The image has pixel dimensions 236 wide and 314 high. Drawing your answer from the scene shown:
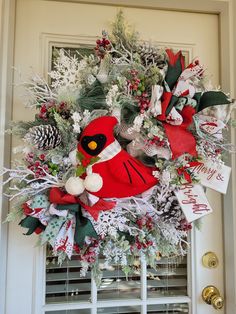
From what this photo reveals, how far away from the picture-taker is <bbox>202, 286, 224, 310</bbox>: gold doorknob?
1.10 meters

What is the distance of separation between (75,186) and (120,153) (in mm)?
162

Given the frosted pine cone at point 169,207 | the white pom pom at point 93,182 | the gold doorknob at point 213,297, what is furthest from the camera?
the gold doorknob at point 213,297

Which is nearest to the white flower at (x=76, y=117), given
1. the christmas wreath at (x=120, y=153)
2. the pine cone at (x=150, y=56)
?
the christmas wreath at (x=120, y=153)

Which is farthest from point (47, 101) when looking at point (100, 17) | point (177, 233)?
point (177, 233)

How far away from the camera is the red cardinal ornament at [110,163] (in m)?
0.80

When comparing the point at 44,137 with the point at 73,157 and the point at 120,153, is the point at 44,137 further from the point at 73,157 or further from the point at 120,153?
the point at 120,153

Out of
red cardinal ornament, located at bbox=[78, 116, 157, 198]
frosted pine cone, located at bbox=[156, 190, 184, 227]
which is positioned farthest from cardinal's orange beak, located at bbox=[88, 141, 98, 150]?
frosted pine cone, located at bbox=[156, 190, 184, 227]

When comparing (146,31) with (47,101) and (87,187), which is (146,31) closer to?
Result: (47,101)

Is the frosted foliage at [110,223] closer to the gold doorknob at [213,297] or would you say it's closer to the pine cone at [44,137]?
the pine cone at [44,137]

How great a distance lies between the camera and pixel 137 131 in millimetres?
823

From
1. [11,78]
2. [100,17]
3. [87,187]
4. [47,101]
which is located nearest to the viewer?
[87,187]

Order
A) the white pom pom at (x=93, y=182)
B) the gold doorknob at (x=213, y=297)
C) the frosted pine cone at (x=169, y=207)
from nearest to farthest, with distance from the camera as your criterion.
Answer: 1. the white pom pom at (x=93, y=182)
2. the frosted pine cone at (x=169, y=207)
3. the gold doorknob at (x=213, y=297)

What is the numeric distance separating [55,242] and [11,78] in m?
0.60

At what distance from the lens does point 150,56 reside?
890mm
